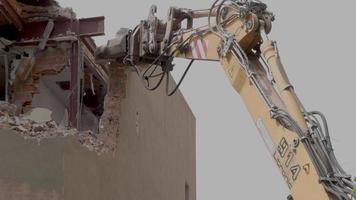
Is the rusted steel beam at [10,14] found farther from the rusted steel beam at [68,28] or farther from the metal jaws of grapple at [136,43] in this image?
the metal jaws of grapple at [136,43]

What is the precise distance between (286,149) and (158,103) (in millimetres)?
9288

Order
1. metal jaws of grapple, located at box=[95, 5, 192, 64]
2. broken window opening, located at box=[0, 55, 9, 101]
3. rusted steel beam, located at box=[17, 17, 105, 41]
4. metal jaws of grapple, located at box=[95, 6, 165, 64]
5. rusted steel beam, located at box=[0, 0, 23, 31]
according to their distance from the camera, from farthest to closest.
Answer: broken window opening, located at box=[0, 55, 9, 101] < rusted steel beam, located at box=[17, 17, 105, 41] < rusted steel beam, located at box=[0, 0, 23, 31] < metal jaws of grapple, located at box=[95, 6, 165, 64] < metal jaws of grapple, located at box=[95, 5, 192, 64]

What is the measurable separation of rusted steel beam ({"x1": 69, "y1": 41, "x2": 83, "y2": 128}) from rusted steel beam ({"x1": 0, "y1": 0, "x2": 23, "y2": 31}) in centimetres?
130

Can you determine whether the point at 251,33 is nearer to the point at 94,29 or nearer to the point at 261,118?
the point at 261,118

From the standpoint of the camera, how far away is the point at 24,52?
1645 cm

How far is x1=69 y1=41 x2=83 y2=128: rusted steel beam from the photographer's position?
50.6 ft

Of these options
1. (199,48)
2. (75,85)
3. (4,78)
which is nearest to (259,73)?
(199,48)

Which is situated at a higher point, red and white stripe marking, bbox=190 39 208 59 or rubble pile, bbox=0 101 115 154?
red and white stripe marking, bbox=190 39 208 59

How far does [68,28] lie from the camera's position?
16.1m

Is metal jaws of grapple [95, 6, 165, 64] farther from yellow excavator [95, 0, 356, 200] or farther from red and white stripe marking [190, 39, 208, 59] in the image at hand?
red and white stripe marking [190, 39, 208, 59]

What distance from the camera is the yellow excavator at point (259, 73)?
27.7ft

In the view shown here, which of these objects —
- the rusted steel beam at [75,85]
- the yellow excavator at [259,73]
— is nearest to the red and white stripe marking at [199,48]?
the yellow excavator at [259,73]

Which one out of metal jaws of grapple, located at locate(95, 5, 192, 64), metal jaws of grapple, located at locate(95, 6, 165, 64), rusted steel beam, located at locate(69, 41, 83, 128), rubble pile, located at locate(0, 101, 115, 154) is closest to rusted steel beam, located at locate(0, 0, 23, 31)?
rusted steel beam, located at locate(69, 41, 83, 128)

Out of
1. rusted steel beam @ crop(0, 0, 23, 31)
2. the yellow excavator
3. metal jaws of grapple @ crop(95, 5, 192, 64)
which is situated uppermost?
rusted steel beam @ crop(0, 0, 23, 31)
